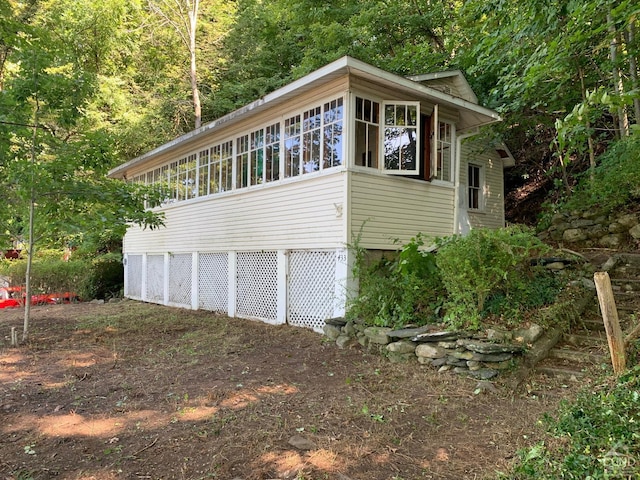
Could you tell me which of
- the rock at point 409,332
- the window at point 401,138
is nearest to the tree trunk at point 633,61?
the window at point 401,138

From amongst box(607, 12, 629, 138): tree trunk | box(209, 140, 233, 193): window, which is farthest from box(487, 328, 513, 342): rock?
box(209, 140, 233, 193): window

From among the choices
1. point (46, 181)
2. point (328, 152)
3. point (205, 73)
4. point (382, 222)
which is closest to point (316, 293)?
point (382, 222)

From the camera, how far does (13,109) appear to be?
6.72 metres

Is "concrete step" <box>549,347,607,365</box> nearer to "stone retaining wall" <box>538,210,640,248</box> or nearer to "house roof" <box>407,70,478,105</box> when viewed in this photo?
"stone retaining wall" <box>538,210,640,248</box>

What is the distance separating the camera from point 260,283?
868cm

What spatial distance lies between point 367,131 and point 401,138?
2.17 feet

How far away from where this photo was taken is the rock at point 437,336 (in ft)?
15.8

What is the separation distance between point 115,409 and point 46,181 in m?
4.31

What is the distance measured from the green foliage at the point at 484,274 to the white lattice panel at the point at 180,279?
739 cm

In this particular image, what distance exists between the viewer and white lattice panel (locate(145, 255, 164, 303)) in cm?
1215

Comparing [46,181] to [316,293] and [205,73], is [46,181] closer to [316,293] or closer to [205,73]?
[316,293]

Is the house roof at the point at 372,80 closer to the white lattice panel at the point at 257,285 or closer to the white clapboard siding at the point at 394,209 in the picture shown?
the white clapboard siding at the point at 394,209

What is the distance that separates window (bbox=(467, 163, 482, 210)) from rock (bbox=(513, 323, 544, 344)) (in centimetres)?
700

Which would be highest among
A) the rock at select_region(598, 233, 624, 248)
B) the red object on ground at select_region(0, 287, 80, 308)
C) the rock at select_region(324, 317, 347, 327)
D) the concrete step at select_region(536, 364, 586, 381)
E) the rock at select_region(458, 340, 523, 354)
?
the rock at select_region(598, 233, 624, 248)
